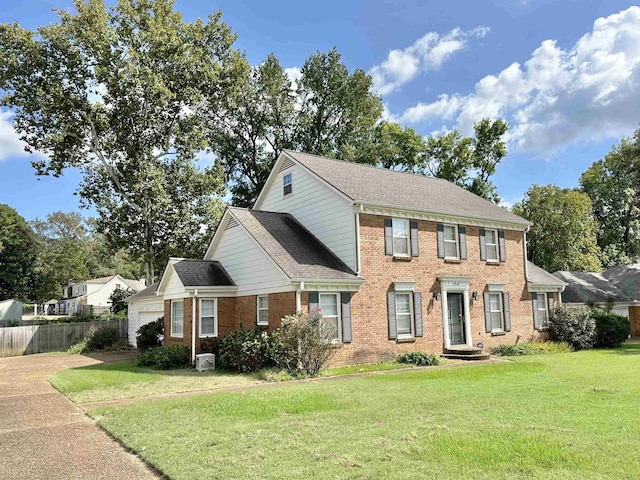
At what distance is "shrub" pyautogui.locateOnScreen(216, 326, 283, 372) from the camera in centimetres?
1534

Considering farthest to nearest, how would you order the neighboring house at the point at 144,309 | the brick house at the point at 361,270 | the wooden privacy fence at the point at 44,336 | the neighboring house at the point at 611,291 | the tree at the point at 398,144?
the tree at the point at 398,144 < the neighboring house at the point at 611,291 < the wooden privacy fence at the point at 44,336 < the neighboring house at the point at 144,309 < the brick house at the point at 361,270

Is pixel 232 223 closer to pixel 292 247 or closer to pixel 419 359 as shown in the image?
pixel 292 247

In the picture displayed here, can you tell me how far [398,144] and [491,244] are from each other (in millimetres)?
19807

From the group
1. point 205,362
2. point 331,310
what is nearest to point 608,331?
point 331,310

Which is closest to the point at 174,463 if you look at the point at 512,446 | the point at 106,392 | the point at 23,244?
the point at 512,446

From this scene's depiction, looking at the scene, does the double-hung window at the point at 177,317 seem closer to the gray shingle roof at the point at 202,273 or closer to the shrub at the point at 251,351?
the gray shingle roof at the point at 202,273

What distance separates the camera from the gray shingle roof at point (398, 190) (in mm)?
19089

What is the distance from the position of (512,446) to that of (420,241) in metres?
13.2

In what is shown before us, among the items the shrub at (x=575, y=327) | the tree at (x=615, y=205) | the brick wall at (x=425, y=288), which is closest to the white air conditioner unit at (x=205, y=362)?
the brick wall at (x=425, y=288)

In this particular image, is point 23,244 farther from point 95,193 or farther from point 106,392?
point 106,392

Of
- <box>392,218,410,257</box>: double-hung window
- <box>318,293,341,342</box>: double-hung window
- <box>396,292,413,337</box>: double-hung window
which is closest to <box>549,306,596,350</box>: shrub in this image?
<box>396,292,413,337</box>: double-hung window

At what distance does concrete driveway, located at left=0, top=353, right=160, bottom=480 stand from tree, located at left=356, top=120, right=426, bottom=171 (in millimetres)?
30535

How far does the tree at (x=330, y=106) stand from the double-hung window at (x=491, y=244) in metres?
14.4

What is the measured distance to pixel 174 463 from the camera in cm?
634
